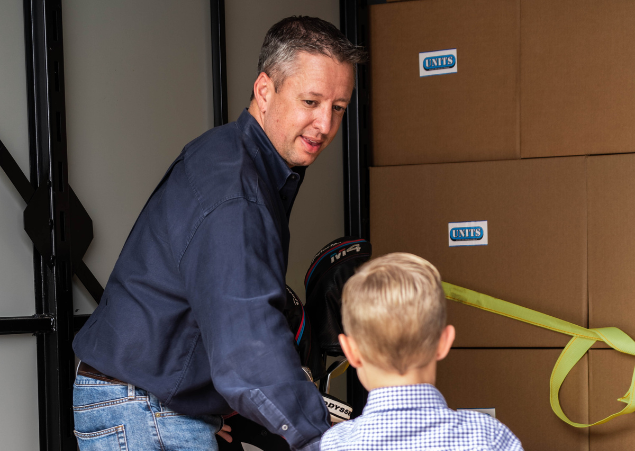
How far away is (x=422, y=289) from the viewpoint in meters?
0.80

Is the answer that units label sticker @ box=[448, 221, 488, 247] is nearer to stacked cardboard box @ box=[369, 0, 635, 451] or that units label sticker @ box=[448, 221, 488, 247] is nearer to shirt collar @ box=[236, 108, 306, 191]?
stacked cardboard box @ box=[369, 0, 635, 451]

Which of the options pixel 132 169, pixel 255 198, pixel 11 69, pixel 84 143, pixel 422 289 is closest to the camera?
pixel 422 289

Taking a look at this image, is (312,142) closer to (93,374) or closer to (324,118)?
(324,118)

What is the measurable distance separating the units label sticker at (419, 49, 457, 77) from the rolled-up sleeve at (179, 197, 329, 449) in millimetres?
963

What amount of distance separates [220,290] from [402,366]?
0.26 meters

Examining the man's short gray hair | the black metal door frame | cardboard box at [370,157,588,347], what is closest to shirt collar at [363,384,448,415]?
the man's short gray hair

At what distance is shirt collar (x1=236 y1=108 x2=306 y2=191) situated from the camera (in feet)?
3.79

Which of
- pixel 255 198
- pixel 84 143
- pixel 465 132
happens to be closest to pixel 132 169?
pixel 84 143

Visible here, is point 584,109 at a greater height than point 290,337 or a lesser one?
greater

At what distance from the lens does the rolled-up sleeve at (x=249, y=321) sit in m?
0.83

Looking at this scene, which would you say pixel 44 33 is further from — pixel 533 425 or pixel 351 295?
pixel 533 425

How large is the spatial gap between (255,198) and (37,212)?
23.2 inches

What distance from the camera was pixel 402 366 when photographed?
81 cm

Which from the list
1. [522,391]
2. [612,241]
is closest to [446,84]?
[612,241]
